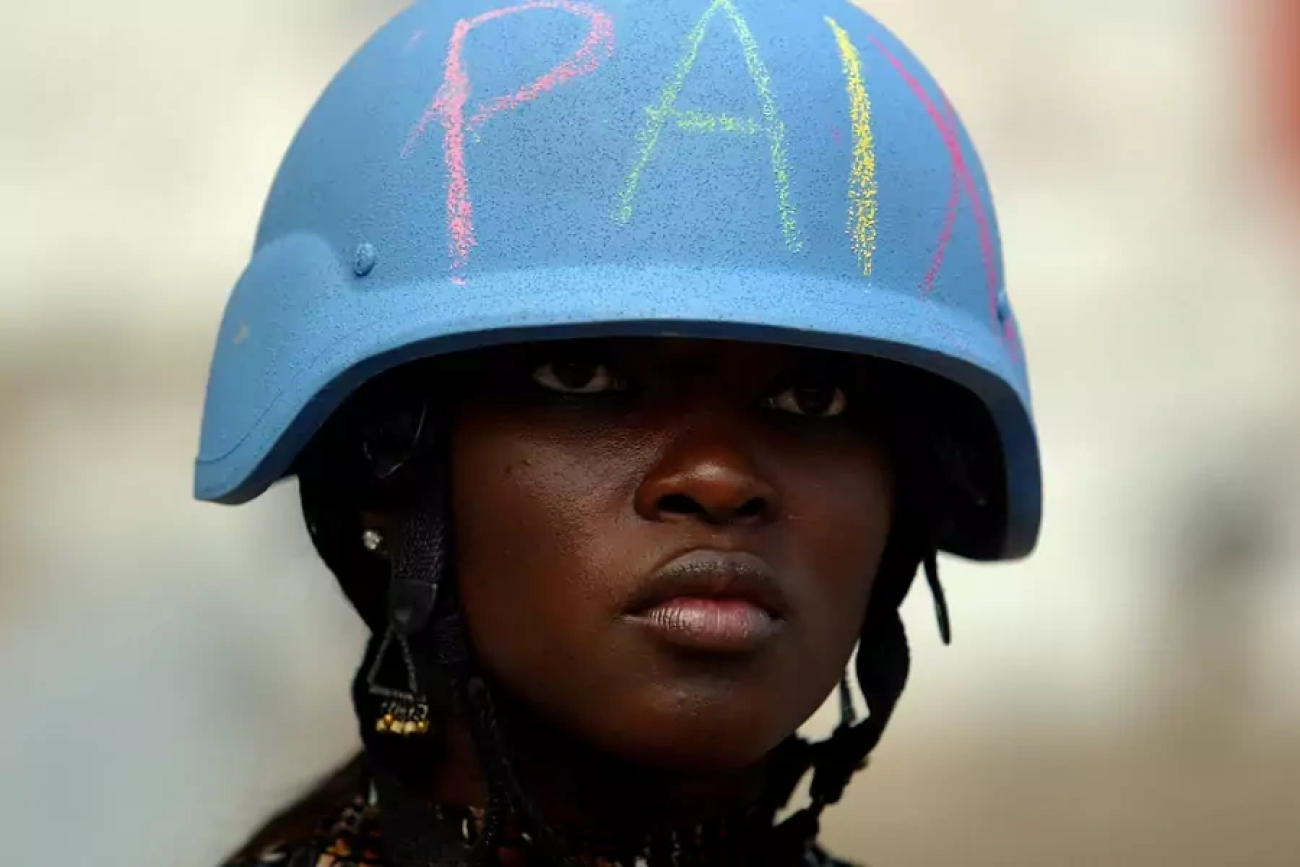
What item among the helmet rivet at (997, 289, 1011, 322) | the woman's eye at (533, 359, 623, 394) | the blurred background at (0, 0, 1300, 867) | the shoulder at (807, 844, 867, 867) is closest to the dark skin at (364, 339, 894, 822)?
the woman's eye at (533, 359, 623, 394)

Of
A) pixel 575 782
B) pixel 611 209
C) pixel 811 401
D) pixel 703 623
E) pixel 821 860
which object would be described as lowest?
pixel 821 860

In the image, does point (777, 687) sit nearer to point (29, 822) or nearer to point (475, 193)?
point (475, 193)

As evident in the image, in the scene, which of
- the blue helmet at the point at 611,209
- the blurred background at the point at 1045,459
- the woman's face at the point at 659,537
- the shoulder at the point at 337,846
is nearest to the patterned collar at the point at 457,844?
the shoulder at the point at 337,846

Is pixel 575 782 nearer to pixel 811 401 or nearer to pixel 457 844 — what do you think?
pixel 457 844

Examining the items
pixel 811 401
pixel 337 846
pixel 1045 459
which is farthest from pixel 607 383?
pixel 1045 459

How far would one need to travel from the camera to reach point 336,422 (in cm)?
93

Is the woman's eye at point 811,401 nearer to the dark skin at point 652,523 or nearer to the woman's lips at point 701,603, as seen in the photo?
the dark skin at point 652,523

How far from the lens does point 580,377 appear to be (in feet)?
2.72

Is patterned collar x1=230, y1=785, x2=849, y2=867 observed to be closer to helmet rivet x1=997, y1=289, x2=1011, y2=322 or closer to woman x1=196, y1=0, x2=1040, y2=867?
woman x1=196, y1=0, x2=1040, y2=867

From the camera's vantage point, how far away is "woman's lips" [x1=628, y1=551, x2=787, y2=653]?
789 millimetres

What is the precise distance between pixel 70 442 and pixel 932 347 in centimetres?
122

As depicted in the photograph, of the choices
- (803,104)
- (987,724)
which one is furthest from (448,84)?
(987,724)

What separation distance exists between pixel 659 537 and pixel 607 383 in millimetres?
98

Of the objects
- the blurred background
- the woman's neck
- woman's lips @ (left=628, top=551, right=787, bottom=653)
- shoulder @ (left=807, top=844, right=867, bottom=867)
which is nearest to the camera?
woman's lips @ (left=628, top=551, right=787, bottom=653)
